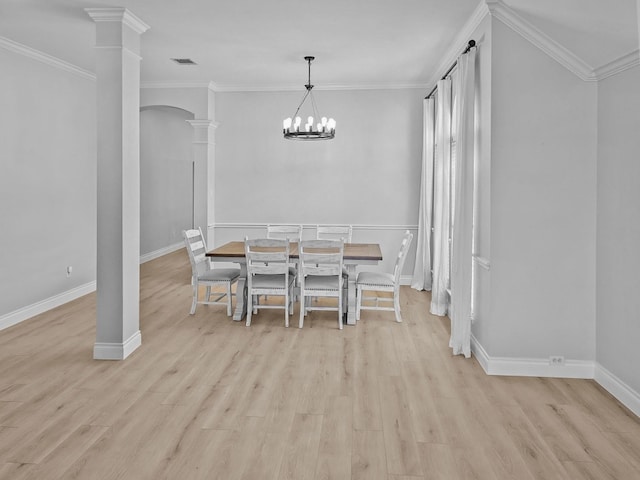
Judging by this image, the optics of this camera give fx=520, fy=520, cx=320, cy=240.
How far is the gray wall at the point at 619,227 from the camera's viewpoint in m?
3.23

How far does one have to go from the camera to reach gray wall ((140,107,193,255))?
A: 9.50m

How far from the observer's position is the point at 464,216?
14.0 ft

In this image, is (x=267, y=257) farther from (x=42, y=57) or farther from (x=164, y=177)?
(x=164, y=177)

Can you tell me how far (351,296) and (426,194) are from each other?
2164 mm

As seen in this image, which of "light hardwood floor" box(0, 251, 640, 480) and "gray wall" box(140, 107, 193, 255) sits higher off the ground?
"gray wall" box(140, 107, 193, 255)

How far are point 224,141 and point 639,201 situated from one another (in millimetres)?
5752

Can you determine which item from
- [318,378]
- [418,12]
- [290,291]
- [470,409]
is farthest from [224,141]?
[470,409]

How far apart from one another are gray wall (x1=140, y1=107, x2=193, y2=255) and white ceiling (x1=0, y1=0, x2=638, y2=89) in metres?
3.02

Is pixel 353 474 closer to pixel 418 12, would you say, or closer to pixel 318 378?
pixel 318 378

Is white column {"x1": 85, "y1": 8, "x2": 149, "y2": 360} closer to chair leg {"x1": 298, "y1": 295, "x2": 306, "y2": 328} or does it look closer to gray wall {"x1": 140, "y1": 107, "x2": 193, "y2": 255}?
chair leg {"x1": 298, "y1": 295, "x2": 306, "y2": 328}

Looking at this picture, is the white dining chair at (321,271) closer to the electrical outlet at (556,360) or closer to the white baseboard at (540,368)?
the white baseboard at (540,368)

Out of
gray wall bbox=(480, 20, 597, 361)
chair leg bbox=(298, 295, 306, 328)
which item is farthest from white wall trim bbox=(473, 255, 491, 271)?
chair leg bbox=(298, 295, 306, 328)

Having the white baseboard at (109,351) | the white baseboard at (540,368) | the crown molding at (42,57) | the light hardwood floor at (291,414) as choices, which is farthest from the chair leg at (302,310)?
the crown molding at (42,57)

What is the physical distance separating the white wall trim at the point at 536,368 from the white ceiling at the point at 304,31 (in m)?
2.12
